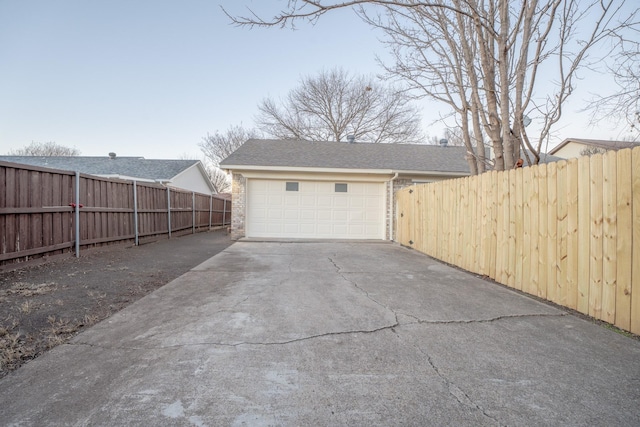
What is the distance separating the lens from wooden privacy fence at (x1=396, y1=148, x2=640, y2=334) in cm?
272

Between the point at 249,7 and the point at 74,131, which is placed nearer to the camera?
the point at 249,7

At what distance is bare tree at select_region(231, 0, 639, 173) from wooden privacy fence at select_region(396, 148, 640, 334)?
1481 mm

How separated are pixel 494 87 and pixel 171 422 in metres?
7.28

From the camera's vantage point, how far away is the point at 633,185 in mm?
2645

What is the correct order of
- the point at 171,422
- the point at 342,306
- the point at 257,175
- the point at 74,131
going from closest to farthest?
the point at 171,422
the point at 342,306
the point at 257,175
the point at 74,131

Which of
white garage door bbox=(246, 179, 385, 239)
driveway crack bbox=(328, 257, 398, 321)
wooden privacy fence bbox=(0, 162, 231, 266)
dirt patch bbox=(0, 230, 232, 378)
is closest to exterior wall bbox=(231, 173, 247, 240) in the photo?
white garage door bbox=(246, 179, 385, 239)

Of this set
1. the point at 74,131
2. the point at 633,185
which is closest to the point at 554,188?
the point at 633,185

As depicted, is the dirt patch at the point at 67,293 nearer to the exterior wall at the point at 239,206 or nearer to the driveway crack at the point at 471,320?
the exterior wall at the point at 239,206

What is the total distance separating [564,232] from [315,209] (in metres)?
7.40

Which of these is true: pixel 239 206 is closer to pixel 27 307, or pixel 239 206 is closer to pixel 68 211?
pixel 68 211

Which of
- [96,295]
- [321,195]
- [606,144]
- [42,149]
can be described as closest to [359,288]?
[96,295]

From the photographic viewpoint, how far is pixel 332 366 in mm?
2078

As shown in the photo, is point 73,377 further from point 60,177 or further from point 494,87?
point 494,87

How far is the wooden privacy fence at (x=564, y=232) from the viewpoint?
2.72 metres
